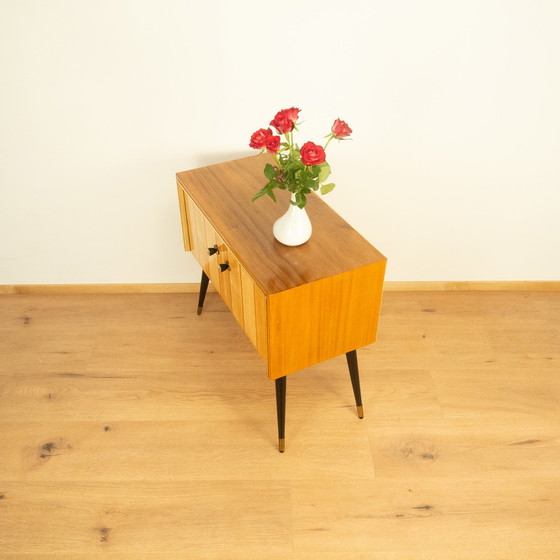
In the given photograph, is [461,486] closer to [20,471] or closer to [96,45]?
[20,471]

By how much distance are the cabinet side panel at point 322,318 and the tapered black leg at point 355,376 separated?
0.11 m

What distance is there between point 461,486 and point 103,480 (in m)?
1.09

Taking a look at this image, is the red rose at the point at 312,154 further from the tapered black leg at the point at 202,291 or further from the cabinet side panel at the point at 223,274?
the tapered black leg at the point at 202,291

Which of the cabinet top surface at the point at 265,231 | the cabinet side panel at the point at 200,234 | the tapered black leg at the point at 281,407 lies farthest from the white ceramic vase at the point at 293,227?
the tapered black leg at the point at 281,407

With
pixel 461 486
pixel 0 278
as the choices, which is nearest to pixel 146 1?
pixel 0 278

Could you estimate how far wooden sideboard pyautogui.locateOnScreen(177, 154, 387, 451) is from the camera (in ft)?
4.53

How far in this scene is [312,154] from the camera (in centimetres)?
129

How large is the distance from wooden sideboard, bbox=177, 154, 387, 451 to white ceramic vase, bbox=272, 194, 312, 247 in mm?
23

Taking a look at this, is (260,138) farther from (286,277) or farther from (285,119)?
(286,277)

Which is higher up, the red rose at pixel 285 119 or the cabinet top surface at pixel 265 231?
the red rose at pixel 285 119

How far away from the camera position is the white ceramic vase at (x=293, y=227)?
1449mm

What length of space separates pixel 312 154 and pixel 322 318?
16.9 inches

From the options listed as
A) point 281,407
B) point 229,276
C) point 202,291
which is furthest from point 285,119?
point 202,291

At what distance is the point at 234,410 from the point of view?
1874mm
